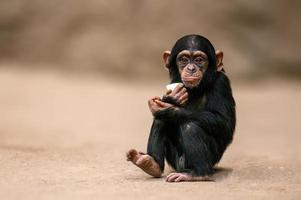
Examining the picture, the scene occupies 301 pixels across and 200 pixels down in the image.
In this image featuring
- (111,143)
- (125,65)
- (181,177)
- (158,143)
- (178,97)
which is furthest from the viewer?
(125,65)

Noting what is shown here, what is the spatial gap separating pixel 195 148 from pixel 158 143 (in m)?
0.31

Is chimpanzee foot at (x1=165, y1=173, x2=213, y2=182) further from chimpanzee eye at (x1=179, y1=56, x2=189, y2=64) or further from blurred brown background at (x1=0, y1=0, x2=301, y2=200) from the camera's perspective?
blurred brown background at (x1=0, y1=0, x2=301, y2=200)

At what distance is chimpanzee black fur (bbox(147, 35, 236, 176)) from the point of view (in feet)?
16.4

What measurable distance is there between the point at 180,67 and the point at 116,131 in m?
3.03

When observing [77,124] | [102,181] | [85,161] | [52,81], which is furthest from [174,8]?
[102,181]

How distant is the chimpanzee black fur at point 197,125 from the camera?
16.4ft

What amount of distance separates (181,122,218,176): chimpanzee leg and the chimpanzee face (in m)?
0.32

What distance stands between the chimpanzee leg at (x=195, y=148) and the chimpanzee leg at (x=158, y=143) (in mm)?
205

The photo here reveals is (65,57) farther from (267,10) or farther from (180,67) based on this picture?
(180,67)

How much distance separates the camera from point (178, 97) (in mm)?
5055

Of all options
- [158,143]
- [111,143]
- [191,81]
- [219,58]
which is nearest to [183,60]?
[191,81]

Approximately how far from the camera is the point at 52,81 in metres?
10.1

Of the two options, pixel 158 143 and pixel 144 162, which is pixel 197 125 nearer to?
pixel 158 143

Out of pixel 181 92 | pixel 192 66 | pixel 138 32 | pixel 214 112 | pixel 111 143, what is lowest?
pixel 111 143
